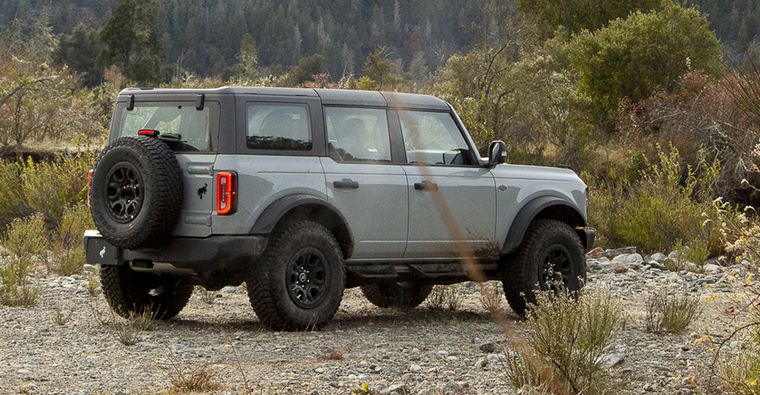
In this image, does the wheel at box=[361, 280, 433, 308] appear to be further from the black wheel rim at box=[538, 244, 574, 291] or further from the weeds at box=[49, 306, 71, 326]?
the weeds at box=[49, 306, 71, 326]

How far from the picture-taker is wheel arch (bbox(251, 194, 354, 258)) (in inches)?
365

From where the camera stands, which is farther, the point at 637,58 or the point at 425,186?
the point at 637,58

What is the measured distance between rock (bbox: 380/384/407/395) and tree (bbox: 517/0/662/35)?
3670cm

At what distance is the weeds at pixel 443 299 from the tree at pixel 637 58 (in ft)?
62.1

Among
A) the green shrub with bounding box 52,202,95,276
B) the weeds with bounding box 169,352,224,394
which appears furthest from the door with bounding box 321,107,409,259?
the green shrub with bounding box 52,202,95,276

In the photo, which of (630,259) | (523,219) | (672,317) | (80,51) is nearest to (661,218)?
(630,259)

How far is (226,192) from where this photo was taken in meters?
9.09

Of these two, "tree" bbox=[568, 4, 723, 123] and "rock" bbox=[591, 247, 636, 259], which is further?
"tree" bbox=[568, 4, 723, 123]

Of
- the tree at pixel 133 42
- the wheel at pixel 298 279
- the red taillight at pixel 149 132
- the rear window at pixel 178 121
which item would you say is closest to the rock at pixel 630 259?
the wheel at pixel 298 279

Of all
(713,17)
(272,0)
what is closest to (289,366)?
(713,17)

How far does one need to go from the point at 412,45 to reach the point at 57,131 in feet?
230

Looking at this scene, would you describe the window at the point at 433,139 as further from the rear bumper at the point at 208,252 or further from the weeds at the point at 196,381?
the weeds at the point at 196,381

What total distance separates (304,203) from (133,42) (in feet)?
137

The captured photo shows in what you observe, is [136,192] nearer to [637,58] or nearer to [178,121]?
[178,121]
